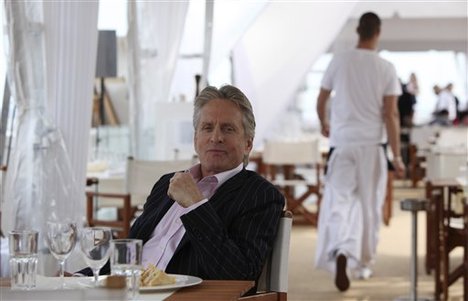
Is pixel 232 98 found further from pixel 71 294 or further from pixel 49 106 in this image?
pixel 49 106

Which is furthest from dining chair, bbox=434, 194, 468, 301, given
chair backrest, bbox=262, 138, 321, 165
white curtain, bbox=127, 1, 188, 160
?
chair backrest, bbox=262, 138, 321, 165

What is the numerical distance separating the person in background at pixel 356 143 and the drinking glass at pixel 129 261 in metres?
4.32

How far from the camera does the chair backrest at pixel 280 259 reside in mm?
2951

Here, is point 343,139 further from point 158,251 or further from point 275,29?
point 158,251

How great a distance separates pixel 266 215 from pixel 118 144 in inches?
206

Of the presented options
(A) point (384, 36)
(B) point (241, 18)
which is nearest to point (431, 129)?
(A) point (384, 36)

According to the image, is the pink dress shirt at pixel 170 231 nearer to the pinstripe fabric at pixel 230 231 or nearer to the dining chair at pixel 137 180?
the pinstripe fabric at pixel 230 231

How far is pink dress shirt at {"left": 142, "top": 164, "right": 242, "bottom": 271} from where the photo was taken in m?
3.03

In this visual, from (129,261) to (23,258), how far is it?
10.3 inches

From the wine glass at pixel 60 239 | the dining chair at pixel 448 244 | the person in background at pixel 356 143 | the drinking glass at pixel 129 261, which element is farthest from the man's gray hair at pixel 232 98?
the person in background at pixel 356 143

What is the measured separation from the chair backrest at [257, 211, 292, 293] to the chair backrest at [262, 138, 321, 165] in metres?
7.28

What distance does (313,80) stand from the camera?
23391mm

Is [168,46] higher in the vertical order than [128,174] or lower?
higher

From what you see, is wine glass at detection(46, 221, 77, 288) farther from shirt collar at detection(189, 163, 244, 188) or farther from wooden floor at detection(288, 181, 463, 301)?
wooden floor at detection(288, 181, 463, 301)
